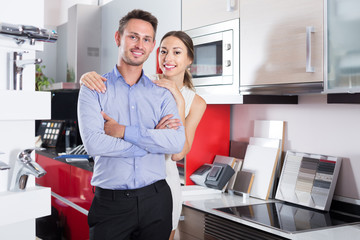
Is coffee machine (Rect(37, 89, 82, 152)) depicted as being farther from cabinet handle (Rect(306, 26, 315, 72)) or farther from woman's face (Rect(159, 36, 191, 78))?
cabinet handle (Rect(306, 26, 315, 72))

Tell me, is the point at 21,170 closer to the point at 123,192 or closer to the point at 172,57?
the point at 123,192

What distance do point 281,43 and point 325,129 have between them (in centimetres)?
63

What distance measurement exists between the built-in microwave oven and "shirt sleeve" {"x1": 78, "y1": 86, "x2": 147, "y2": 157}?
3.13ft

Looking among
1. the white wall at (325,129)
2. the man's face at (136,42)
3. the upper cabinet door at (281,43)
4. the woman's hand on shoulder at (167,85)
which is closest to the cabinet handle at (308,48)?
the upper cabinet door at (281,43)

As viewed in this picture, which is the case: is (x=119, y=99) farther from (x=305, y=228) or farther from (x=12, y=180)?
(x=305, y=228)

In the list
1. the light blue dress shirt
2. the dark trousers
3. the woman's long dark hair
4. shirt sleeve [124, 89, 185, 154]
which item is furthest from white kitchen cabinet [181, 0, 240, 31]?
the dark trousers

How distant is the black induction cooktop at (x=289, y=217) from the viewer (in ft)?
6.62

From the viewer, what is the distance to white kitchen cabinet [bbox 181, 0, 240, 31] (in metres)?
2.45

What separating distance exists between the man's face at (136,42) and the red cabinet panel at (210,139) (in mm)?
1258

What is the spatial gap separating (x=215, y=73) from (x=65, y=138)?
263 centimetres

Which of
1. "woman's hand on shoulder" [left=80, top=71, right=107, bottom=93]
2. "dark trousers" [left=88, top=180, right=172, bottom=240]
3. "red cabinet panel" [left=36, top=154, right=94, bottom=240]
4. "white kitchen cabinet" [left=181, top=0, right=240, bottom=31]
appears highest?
"white kitchen cabinet" [left=181, top=0, right=240, bottom=31]

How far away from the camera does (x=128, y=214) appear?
1701mm

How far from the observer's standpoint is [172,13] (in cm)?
300

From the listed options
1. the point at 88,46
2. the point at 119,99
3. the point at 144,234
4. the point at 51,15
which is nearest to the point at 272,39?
the point at 119,99
